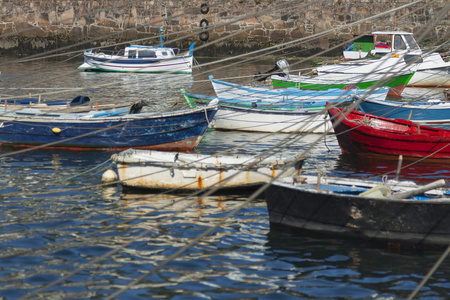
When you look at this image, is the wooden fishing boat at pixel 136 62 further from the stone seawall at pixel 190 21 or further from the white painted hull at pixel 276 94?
the white painted hull at pixel 276 94

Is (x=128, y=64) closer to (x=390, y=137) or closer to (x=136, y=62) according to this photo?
(x=136, y=62)

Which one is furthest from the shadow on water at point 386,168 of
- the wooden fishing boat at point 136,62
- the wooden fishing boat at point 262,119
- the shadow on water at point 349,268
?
the wooden fishing boat at point 136,62


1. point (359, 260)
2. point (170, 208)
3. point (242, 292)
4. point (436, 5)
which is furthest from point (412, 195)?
point (436, 5)

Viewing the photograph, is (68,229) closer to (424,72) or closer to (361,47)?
(424,72)

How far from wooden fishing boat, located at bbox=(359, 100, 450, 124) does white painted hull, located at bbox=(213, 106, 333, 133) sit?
1616mm

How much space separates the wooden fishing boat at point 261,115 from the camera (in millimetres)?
18359

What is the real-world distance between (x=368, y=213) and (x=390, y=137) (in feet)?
22.8

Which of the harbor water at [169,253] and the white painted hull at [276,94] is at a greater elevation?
the white painted hull at [276,94]

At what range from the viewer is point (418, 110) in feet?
58.7

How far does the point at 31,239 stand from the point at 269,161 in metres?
4.75

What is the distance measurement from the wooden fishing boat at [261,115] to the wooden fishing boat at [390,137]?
210 cm

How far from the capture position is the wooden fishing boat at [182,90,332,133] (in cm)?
1836

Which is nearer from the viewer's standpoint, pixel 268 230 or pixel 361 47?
pixel 268 230

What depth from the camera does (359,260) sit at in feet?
28.5
